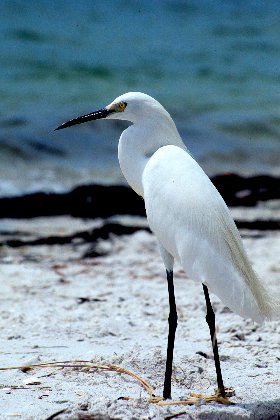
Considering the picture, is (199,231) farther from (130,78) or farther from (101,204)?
(130,78)

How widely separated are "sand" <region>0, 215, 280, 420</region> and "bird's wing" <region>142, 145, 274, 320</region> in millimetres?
327

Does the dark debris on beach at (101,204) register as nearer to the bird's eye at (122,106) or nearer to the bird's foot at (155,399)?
the bird's eye at (122,106)

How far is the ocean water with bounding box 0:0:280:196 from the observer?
8.34 m

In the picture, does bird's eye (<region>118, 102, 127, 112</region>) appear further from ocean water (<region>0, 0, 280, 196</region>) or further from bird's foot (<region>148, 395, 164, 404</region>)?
ocean water (<region>0, 0, 280, 196</region>)

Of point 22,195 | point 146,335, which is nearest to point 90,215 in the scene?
point 22,195

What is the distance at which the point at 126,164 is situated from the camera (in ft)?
8.55

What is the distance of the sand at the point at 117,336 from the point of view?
2.38 m

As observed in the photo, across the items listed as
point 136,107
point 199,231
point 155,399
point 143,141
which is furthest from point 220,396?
point 136,107

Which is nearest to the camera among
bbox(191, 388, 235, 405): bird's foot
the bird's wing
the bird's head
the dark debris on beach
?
the bird's wing

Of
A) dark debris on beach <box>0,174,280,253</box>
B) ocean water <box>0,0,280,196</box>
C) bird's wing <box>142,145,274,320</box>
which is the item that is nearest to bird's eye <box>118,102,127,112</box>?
bird's wing <box>142,145,274,320</box>

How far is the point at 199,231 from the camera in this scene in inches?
93.4

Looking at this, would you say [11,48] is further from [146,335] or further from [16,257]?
[146,335]

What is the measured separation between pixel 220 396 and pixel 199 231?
0.49 meters

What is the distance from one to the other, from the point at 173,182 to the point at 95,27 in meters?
9.41
